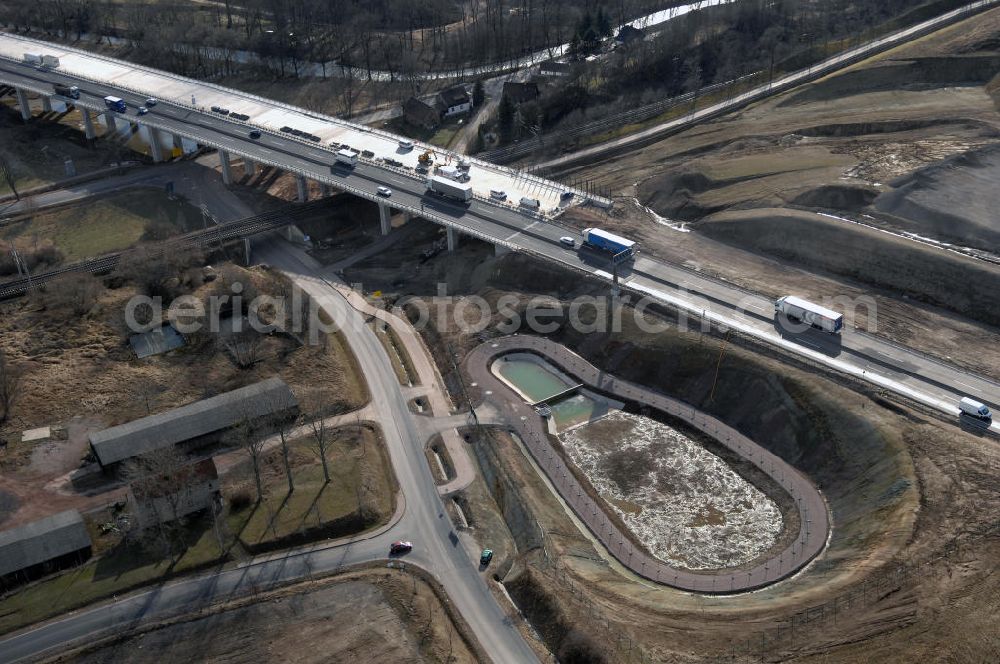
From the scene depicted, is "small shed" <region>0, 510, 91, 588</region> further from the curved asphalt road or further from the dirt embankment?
the dirt embankment

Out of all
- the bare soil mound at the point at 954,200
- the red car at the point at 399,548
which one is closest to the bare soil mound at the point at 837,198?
the bare soil mound at the point at 954,200

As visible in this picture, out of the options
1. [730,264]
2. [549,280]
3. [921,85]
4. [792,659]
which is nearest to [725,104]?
[921,85]

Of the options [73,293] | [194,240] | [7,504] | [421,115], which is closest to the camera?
[7,504]

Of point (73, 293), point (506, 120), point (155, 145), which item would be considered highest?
point (506, 120)

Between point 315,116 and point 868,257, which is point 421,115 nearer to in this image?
point 315,116

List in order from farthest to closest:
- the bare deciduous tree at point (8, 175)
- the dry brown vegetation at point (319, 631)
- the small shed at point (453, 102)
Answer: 1. the small shed at point (453, 102)
2. the bare deciduous tree at point (8, 175)
3. the dry brown vegetation at point (319, 631)

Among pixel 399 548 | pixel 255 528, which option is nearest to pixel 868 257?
pixel 399 548

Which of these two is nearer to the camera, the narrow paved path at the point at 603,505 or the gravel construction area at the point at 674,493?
the narrow paved path at the point at 603,505

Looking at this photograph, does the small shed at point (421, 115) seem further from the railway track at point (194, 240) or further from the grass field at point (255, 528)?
the grass field at point (255, 528)
